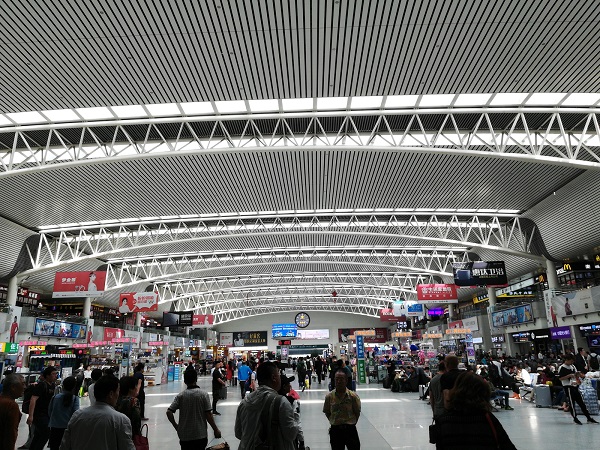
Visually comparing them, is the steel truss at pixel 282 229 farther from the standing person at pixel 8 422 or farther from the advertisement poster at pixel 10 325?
the standing person at pixel 8 422

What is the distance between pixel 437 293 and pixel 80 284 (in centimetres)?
1968

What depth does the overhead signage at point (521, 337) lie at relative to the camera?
3494 cm

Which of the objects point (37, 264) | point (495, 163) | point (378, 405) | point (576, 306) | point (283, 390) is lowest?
point (378, 405)

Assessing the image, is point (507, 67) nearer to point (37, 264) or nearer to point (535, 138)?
point (535, 138)

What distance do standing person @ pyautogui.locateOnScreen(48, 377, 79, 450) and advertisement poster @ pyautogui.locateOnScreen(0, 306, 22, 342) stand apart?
68.6ft

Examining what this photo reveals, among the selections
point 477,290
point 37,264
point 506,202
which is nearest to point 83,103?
point 37,264

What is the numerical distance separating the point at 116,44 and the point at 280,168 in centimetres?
870

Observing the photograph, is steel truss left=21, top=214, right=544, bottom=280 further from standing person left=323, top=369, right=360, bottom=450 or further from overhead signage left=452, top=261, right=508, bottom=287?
standing person left=323, top=369, right=360, bottom=450

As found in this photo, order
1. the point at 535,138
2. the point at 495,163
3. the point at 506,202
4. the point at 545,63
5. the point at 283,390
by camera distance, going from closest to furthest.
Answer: the point at 283,390
the point at 545,63
the point at 535,138
the point at 495,163
the point at 506,202

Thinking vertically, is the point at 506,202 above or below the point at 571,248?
above

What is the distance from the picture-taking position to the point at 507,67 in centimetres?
1171

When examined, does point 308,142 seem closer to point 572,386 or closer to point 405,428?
point 405,428

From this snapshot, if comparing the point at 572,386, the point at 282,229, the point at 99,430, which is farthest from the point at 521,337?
the point at 99,430

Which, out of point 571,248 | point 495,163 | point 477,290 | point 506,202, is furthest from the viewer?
point 477,290
